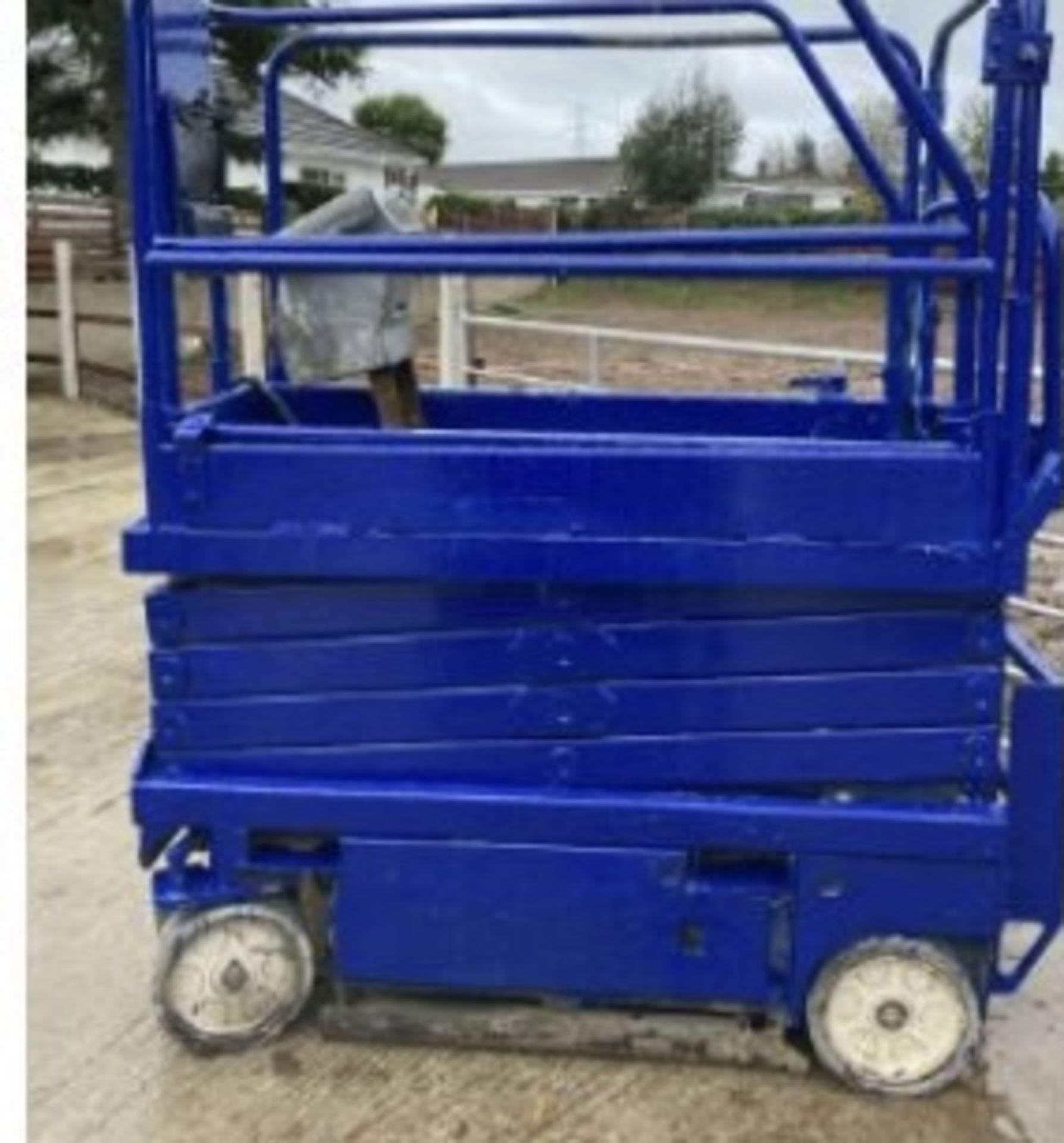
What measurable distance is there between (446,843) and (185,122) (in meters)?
1.41

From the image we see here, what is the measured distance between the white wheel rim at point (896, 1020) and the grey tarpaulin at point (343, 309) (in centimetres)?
146

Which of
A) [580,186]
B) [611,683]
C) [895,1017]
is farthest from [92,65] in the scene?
[580,186]

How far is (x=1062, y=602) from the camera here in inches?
252

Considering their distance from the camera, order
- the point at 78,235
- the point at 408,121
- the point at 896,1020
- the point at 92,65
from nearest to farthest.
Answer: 1. the point at 896,1020
2. the point at 78,235
3. the point at 92,65
4. the point at 408,121

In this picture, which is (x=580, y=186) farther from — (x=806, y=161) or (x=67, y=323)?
(x=67, y=323)

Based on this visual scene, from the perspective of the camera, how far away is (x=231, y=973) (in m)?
3.14

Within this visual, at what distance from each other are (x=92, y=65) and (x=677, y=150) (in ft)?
67.3

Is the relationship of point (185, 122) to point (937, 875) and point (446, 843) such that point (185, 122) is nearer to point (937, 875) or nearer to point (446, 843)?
point (446, 843)

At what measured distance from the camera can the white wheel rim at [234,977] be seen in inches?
123

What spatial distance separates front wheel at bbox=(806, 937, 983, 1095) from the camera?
2975 mm

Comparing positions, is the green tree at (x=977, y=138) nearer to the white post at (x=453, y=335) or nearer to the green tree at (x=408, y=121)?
the white post at (x=453, y=335)

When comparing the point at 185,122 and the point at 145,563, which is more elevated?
the point at 185,122

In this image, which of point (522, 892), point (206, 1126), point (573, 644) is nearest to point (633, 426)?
point (573, 644)

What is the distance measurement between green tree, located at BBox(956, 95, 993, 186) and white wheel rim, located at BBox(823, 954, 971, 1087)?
137 centimetres
